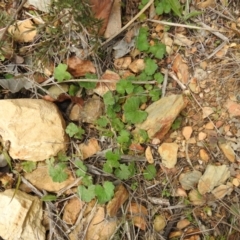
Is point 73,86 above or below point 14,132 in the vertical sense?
above

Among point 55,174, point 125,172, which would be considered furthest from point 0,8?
point 125,172

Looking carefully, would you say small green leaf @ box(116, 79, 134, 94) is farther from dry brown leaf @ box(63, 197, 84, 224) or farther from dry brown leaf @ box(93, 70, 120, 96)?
dry brown leaf @ box(63, 197, 84, 224)

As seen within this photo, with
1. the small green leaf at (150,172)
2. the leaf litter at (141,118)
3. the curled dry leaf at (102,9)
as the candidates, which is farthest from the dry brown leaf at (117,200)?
the curled dry leaf at (102,9)

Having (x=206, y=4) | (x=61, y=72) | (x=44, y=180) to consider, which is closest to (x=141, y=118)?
(x=61, y=72)

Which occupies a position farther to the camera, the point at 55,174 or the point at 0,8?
the point at 0,8

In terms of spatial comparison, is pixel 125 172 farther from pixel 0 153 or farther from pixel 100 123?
pixel 0 153

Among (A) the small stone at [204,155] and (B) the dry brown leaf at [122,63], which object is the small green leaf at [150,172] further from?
(B) the dry brown leaf at [122,63]

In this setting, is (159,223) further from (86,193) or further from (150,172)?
(86,193)
